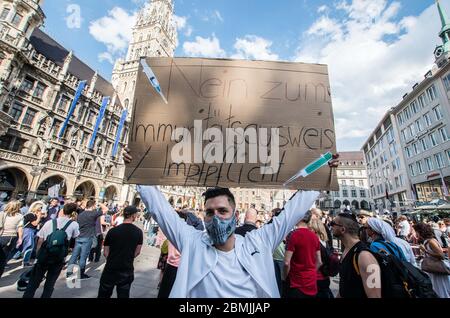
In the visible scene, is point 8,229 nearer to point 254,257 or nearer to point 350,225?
point 254,257

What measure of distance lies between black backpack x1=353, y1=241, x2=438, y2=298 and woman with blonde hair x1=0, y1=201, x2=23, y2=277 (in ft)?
21.1

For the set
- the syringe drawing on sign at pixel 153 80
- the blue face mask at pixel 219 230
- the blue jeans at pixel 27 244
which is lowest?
the blue jeans at pixel 27 244

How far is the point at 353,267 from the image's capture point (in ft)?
7.30

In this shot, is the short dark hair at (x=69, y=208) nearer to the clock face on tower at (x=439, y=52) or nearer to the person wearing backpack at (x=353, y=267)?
the person wearing backpack at (x=353, y=267)

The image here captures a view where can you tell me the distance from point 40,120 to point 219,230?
33.0 meters

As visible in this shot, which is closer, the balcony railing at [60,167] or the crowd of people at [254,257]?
the crowd of people at [254,257]

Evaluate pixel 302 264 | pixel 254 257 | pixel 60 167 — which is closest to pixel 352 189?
pixel 60 167

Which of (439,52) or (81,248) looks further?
(439,52)

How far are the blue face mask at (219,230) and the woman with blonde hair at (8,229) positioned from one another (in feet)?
16.7

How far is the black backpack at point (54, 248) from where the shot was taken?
3914mm

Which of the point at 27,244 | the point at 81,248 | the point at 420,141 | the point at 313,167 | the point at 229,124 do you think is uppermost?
the point at 420,141

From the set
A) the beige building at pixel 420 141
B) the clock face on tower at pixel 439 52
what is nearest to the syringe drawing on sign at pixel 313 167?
the beige building at pixel 420 141

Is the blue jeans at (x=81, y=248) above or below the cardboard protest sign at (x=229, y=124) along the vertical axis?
below

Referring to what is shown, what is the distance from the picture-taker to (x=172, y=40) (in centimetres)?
6519
